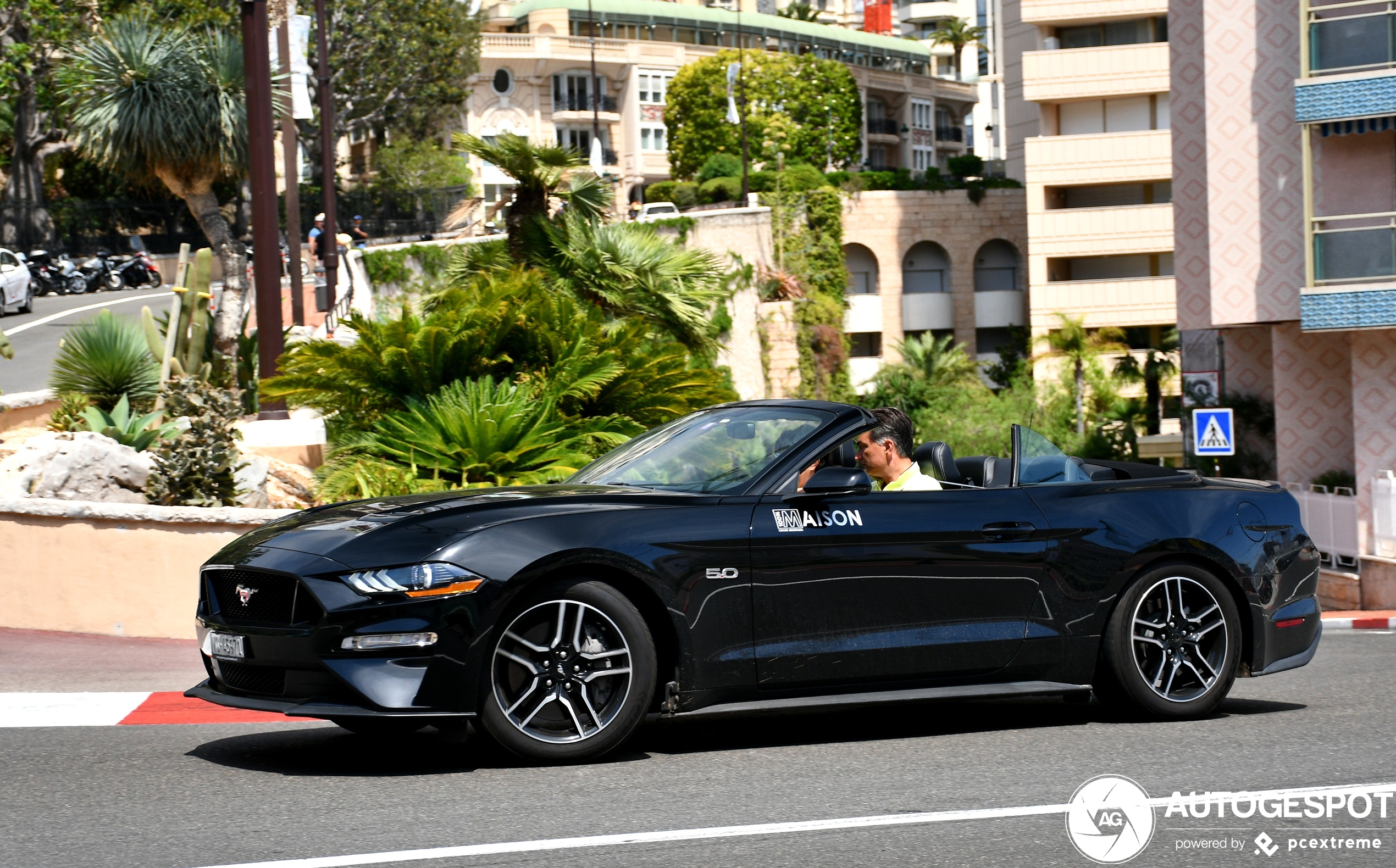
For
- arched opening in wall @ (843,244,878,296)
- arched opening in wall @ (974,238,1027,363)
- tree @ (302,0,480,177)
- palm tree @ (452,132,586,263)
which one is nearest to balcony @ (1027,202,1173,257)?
arched opening in wall @ (974,238,1027,363)

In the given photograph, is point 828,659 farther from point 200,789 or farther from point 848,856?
point 200,789

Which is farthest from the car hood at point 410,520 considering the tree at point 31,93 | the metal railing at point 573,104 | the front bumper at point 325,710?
the metal railing at point 573,104

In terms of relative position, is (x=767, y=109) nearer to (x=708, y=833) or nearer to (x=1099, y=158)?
(x=1099, y=158)

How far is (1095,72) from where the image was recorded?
189ft

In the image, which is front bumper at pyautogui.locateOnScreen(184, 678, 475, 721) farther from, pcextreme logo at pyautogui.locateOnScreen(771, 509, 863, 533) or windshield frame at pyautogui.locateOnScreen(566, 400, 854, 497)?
pcextreme logo at pyautogui.locateOnScreen(771, 509, 863, 533)

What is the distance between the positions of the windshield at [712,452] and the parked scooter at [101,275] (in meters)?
46.0

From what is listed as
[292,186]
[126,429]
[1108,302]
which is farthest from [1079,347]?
[126,429]

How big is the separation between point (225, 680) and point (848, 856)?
2.70 meters

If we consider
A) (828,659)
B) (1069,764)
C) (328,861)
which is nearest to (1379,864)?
(1069,764)

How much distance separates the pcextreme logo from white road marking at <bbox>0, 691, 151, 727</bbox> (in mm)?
3462

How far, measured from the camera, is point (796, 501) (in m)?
6.48

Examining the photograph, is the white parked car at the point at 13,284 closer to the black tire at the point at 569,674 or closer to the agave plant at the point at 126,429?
the agave plant at the point at 126,429

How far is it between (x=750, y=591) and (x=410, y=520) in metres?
1.37

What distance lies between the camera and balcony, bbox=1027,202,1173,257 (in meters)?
58.8
